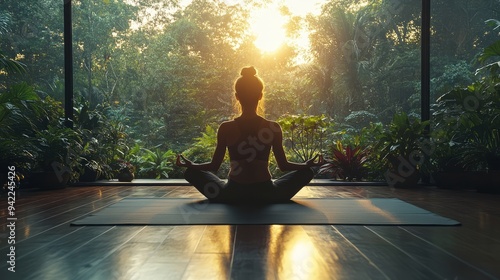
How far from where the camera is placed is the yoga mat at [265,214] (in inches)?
84.0

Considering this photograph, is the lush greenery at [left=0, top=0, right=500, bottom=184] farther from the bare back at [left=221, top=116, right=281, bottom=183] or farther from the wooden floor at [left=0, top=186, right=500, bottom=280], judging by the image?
the wooden floor at [left=0, top=186, right=500, bottom=280]

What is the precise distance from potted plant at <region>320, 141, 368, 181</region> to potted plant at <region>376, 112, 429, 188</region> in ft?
1.98

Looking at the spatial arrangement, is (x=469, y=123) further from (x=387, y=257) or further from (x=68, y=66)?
(x=68, y=66)

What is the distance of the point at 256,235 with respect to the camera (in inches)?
70.7

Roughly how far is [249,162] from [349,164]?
2501mm

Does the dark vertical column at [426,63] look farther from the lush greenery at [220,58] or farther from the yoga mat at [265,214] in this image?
the lush greenery at [220,58]

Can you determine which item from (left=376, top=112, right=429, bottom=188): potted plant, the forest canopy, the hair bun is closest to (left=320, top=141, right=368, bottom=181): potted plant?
(left=376, top=112, right=429, bottom=188): potted plant

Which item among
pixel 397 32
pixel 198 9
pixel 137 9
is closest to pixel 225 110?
pixel 198 9

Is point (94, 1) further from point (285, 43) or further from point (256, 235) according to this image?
point (256, 235)

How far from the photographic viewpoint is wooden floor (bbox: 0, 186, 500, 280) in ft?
4.12

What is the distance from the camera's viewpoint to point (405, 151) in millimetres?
4227

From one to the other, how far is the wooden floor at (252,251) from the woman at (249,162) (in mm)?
785

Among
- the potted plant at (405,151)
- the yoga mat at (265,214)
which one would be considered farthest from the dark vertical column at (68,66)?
the potted plant at (405,151)

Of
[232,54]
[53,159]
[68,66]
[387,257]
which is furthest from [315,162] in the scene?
[232,54]
